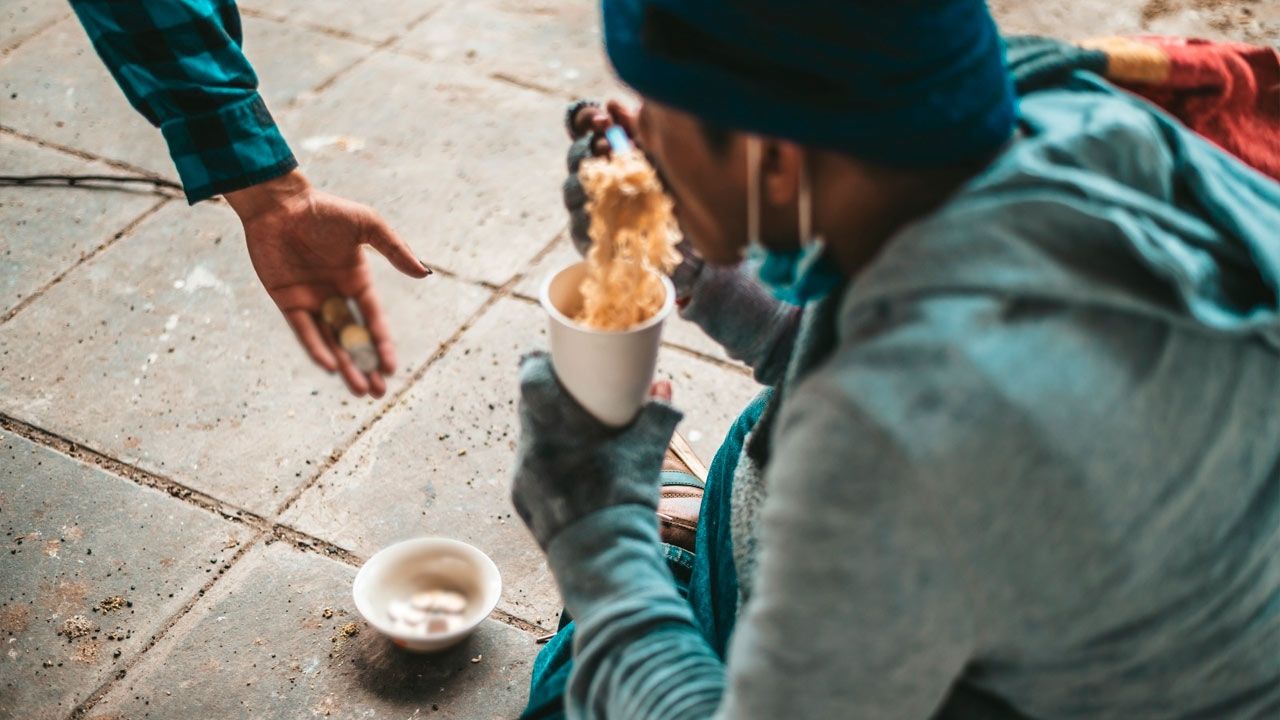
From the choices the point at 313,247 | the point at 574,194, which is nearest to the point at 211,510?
the point at 313,247

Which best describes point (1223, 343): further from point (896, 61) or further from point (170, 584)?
point (170, 584)

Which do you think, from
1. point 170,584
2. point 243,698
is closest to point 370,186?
point 170,584

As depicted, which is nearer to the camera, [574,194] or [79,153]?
[574,194]

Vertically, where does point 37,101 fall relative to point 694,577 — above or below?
below

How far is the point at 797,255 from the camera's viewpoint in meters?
1.31

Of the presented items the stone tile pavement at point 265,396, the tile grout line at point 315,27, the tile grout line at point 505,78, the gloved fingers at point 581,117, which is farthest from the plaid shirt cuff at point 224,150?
the tile grout line at point 315,27

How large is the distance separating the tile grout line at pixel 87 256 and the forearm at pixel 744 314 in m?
2.11

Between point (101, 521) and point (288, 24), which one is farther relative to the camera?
point (288, 24)

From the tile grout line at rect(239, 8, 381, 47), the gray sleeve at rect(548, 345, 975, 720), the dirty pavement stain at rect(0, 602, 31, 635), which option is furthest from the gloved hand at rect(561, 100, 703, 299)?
the tile grout line at rect(239, 8, 381, 47)

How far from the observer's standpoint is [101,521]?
253 cm

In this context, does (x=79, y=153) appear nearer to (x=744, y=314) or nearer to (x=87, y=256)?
(x=87, y=256)

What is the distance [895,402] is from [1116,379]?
211 millimetres

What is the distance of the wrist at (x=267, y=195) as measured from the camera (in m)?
2.01

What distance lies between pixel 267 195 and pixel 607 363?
89 cm
